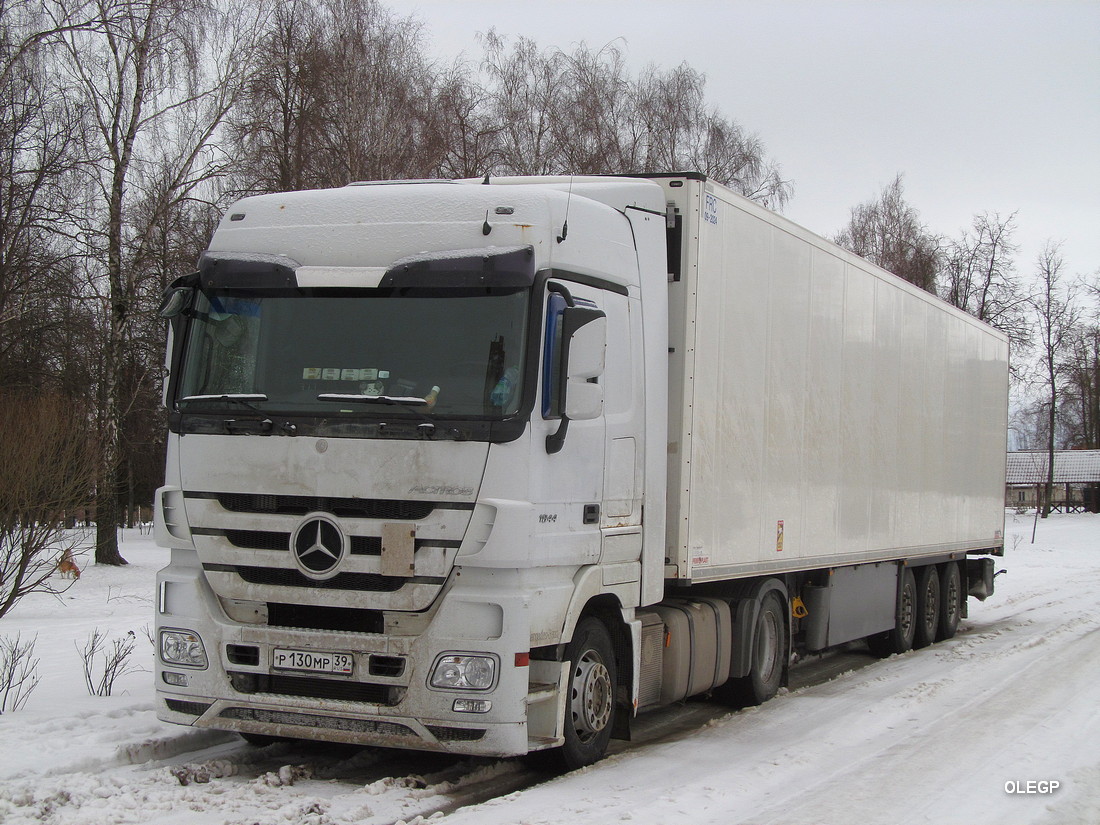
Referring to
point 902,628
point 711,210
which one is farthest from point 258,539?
point 902,628

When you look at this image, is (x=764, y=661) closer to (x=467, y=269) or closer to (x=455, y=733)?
(x=455, y=733)

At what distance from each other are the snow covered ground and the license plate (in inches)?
24.2

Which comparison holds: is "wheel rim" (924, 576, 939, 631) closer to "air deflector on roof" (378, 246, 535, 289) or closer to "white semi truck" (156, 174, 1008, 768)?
"white semi truck" (156, 174, 1008, 768)

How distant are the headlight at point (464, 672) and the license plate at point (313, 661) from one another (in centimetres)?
48

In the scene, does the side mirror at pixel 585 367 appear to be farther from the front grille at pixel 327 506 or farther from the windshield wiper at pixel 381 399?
the front grille at pixel 327 506

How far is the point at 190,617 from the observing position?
6.25 meters

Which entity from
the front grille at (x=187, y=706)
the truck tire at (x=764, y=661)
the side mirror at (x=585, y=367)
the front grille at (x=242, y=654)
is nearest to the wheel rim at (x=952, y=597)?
the truck tire at (x=764, y=661)

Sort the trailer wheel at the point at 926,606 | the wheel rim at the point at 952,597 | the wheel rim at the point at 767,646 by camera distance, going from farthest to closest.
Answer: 1. the wheel rim at the point at 952,597
2. the trailer wheel at the point at 926,606
3. the wheel rim at the point at 767,646

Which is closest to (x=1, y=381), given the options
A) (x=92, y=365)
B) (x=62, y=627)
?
(x=92, y=365)

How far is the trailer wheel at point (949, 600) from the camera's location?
14141mm

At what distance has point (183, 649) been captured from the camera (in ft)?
20.6

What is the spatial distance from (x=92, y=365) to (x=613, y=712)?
18.6 m

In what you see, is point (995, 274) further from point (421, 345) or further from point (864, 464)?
point (421, 345)

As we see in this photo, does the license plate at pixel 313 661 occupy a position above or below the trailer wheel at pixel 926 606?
above
